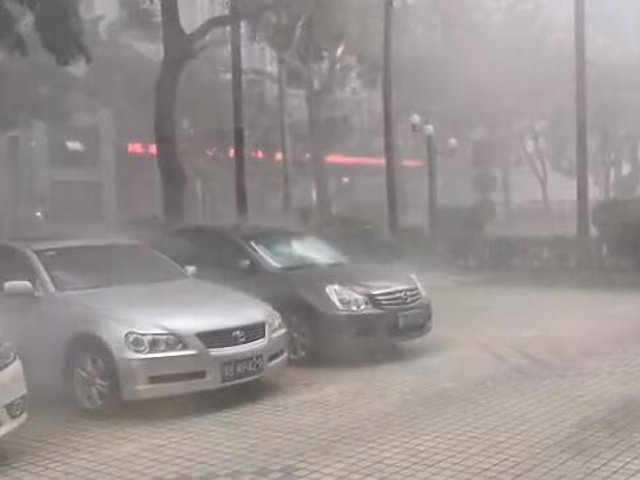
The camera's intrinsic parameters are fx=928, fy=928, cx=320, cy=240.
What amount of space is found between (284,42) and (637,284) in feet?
20.0

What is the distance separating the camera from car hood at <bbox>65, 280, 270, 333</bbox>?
14.9 feet

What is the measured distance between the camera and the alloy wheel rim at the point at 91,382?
14.8 feet

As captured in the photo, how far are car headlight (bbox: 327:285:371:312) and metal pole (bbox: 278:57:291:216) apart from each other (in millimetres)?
11331

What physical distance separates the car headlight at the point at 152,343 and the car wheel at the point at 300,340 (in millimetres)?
1496

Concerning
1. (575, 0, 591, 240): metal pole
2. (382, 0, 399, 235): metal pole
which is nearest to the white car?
(575, 0, 591, 240): metal pole

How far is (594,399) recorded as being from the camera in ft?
15.4

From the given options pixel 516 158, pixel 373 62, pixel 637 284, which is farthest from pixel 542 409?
pixel 516 158

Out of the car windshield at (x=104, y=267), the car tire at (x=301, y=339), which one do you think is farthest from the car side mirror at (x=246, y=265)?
the car windshield at (x=104, y=267)

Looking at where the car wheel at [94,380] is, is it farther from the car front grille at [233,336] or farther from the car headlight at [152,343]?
the car front grille at [233,336]

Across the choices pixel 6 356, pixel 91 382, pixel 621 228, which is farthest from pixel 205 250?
pixel 621 228

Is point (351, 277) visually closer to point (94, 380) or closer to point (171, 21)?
point (94, 380)

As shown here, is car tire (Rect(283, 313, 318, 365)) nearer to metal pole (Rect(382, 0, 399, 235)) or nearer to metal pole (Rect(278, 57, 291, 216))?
metal pole (Rect(382, 0, 399, 235))

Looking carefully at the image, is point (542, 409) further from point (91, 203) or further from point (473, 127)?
point (473, 127)

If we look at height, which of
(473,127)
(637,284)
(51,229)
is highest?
(473,127)
